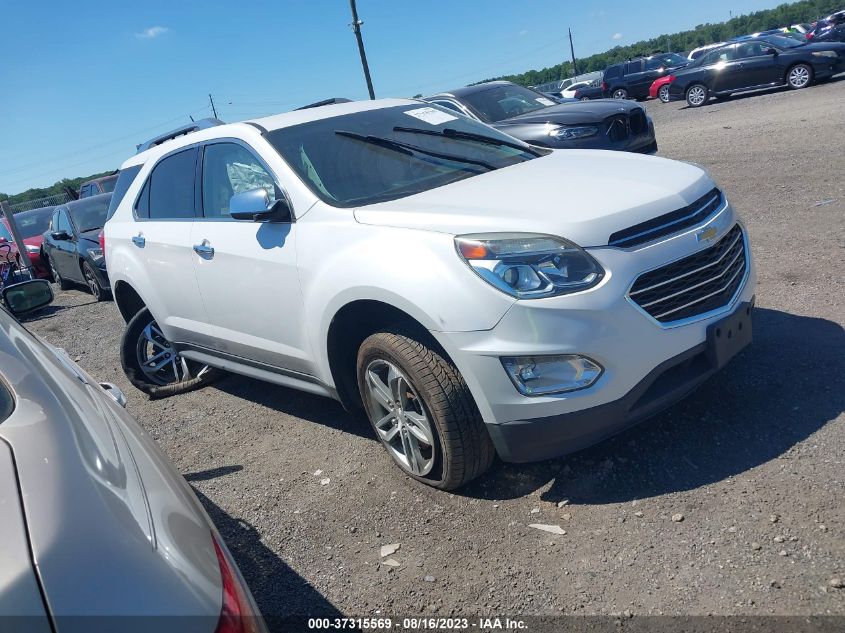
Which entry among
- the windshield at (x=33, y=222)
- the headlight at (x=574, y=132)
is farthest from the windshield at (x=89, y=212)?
the headlight at (x=574, y=132)

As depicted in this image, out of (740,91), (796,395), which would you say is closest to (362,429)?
(796,395)

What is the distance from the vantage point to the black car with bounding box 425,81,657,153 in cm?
927

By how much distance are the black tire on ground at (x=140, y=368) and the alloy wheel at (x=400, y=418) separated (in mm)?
2555

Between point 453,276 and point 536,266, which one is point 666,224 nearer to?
point 536,266

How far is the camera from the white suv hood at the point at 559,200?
3.09m

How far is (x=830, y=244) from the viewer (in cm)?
573

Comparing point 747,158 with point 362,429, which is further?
point 747,158

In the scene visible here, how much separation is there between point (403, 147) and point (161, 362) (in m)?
3.02

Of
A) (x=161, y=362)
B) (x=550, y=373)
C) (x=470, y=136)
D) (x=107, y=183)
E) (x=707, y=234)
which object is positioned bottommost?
(x=161, y=362)

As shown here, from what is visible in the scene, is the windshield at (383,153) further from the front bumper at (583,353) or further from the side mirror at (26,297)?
the side mirror at (26,297)

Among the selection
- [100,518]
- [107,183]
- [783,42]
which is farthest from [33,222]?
[783,42]

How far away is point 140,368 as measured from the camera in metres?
5.93

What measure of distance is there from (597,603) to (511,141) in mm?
3030

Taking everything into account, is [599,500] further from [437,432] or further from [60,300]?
[60,300]
